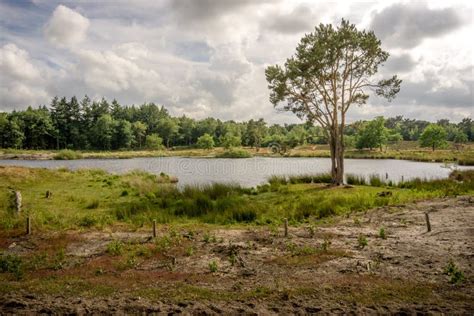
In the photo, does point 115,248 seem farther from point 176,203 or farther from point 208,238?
point 176,203

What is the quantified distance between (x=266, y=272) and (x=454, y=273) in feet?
16.1

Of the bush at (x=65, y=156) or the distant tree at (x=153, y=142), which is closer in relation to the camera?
the bush at (x=65, y=156)

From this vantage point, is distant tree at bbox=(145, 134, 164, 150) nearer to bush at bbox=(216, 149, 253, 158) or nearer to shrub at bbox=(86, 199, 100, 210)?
bush at bbox=(216, 149, 253, 158)

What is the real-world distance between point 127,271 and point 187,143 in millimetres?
133599

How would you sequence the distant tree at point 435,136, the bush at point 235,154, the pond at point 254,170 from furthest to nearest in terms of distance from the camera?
1. the bush at point 235,154
2. the distant tree at point 435,136
3. the pond at point 254,170

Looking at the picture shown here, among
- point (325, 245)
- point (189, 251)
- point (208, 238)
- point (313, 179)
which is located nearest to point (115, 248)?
point (189, 251)

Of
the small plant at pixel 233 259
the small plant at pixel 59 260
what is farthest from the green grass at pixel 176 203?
the small plant at pixel 233 259

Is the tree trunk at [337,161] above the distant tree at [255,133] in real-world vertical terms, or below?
below

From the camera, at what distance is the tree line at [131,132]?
9994cm

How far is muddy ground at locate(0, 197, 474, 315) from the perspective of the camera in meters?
7.89

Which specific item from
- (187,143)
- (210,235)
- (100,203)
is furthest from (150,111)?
(210,235)

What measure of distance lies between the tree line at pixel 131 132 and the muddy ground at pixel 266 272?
71.5m

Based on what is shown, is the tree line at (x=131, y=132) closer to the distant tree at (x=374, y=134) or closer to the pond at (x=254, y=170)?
the distant tree at (x=374, y=134)

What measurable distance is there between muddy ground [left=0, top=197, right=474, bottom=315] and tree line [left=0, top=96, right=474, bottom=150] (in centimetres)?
7152
